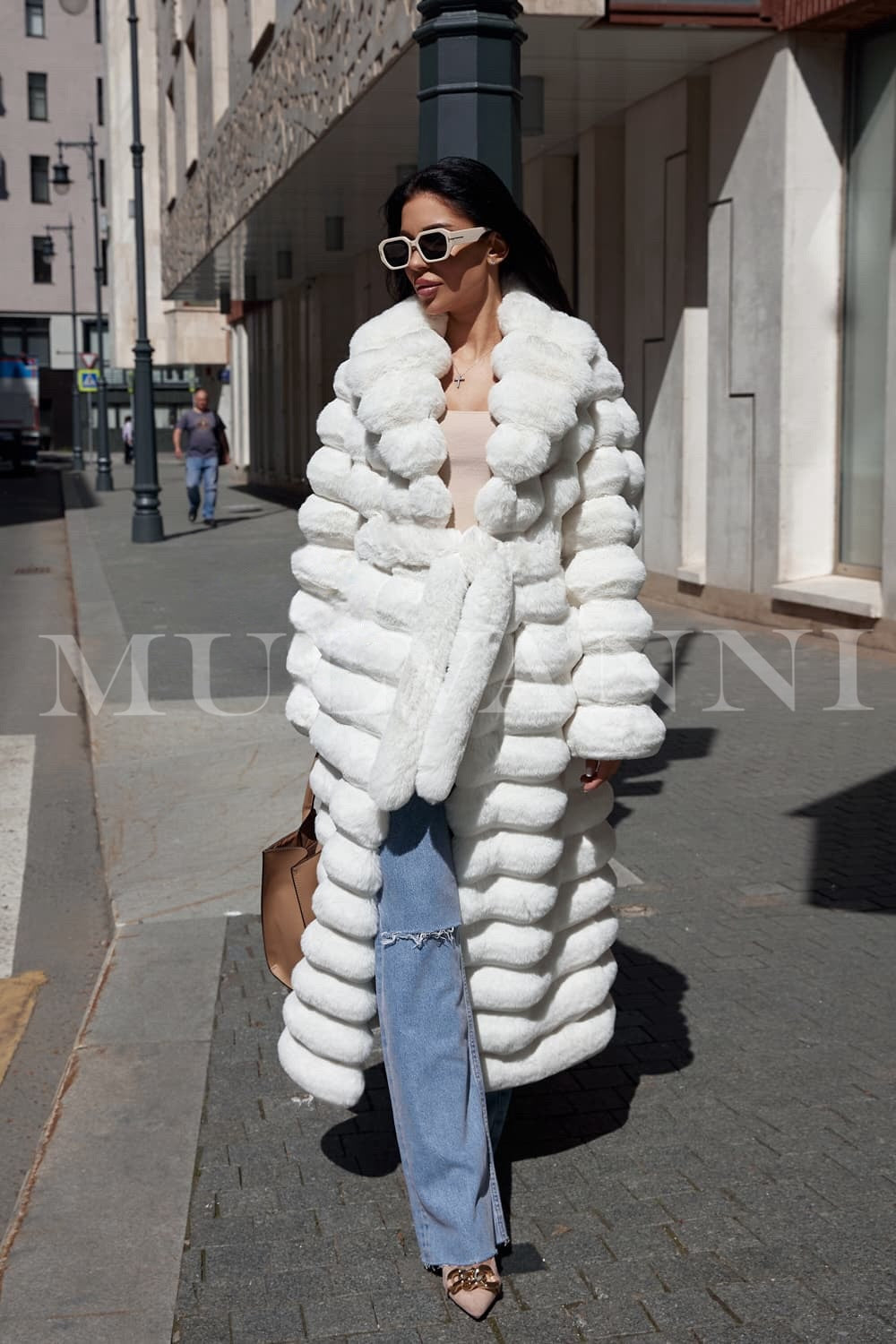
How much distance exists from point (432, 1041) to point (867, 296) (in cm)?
988

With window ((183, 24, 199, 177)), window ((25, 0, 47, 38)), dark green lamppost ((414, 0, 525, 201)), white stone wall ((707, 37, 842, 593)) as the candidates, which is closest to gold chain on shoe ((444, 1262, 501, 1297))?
dark green lamppost ((414, 0, 525, 201))

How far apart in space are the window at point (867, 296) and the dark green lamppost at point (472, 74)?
634 centimetres

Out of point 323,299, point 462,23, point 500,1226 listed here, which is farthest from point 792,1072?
point 323,299

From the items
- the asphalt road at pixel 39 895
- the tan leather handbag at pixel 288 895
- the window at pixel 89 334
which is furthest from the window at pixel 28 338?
the tan leather handbag at pixel 288 895

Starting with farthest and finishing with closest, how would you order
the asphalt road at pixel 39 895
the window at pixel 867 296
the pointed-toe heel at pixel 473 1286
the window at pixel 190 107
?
1. the window at pixel 190 107
2. the window at pixel 867 296
3. the asphalt road at pixel 39 895
4. the pointed-toe heel at pixel 473 1286

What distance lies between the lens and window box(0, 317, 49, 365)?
73375mm

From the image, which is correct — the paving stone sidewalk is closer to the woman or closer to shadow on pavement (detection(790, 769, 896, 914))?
shadow on pavement (detection(790, 769, 896, 914))

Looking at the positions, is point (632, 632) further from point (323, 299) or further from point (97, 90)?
point (97, 90)

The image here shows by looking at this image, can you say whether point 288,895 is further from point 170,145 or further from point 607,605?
point 170,145

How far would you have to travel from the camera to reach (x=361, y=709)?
3004 millimetres

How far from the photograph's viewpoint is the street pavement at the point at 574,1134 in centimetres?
290

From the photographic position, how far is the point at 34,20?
7256cm

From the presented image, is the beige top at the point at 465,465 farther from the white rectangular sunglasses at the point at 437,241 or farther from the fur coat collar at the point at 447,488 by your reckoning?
the white rectangular sunglasses at the point at 437,241

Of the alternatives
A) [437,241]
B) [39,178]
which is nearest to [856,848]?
[437,241]
